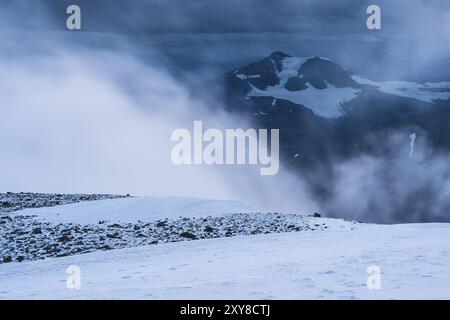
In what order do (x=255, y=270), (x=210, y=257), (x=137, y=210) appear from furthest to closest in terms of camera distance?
1. (x=137, y=210)
2. (x=210, y=257)
3. (x=255, y=270)

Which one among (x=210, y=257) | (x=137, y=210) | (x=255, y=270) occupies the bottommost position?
(x=137, y=210)

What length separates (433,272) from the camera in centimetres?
1316

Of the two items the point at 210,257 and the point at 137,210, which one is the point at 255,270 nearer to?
the point at 210,257

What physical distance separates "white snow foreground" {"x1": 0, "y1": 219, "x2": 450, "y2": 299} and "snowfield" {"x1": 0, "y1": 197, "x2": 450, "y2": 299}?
28mm

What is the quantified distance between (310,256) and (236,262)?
2.25 m

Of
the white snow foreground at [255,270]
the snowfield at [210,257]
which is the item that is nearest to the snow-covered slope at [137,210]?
the snowfield at [210,257]

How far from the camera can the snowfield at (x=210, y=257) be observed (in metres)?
11.8

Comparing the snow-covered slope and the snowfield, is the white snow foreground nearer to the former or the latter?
the snowfield

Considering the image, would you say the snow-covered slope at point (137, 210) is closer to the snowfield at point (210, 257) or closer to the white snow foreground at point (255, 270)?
the snowfield at point (210, 257)

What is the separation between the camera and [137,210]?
3097 centimetres

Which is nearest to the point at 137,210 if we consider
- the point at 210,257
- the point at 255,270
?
the point at 210,257

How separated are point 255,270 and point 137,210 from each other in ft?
59.0
